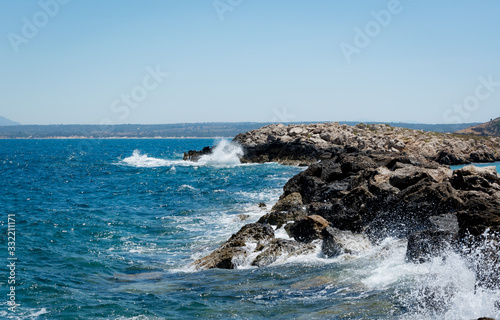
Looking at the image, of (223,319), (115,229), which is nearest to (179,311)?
(223,319)

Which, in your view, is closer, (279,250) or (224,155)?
(279,250)

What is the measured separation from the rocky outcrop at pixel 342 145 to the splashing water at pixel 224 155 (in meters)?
1.16

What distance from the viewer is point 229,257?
14.4 m

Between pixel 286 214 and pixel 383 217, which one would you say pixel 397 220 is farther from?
pixel 286 214

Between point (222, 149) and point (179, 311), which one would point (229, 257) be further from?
point (222, 149)

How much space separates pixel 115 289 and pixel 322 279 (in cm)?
636

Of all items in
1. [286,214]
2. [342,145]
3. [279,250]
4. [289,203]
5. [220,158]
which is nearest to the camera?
[279,250]

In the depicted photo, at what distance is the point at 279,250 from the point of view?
14516mm

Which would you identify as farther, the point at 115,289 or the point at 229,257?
the point at 229,257

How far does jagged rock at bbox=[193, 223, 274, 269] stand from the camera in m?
14.4

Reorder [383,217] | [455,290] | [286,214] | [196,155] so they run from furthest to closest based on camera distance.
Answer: [196,155] < [286,214] < [383,217] < [455,290]

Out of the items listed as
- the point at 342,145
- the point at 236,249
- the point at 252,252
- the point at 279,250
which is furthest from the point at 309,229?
the point at 342,145

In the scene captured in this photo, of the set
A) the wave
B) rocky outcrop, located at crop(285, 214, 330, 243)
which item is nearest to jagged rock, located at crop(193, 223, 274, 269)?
rocky outcrop, located at crop(285, 214, 330, 243)

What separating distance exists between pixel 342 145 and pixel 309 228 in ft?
131
